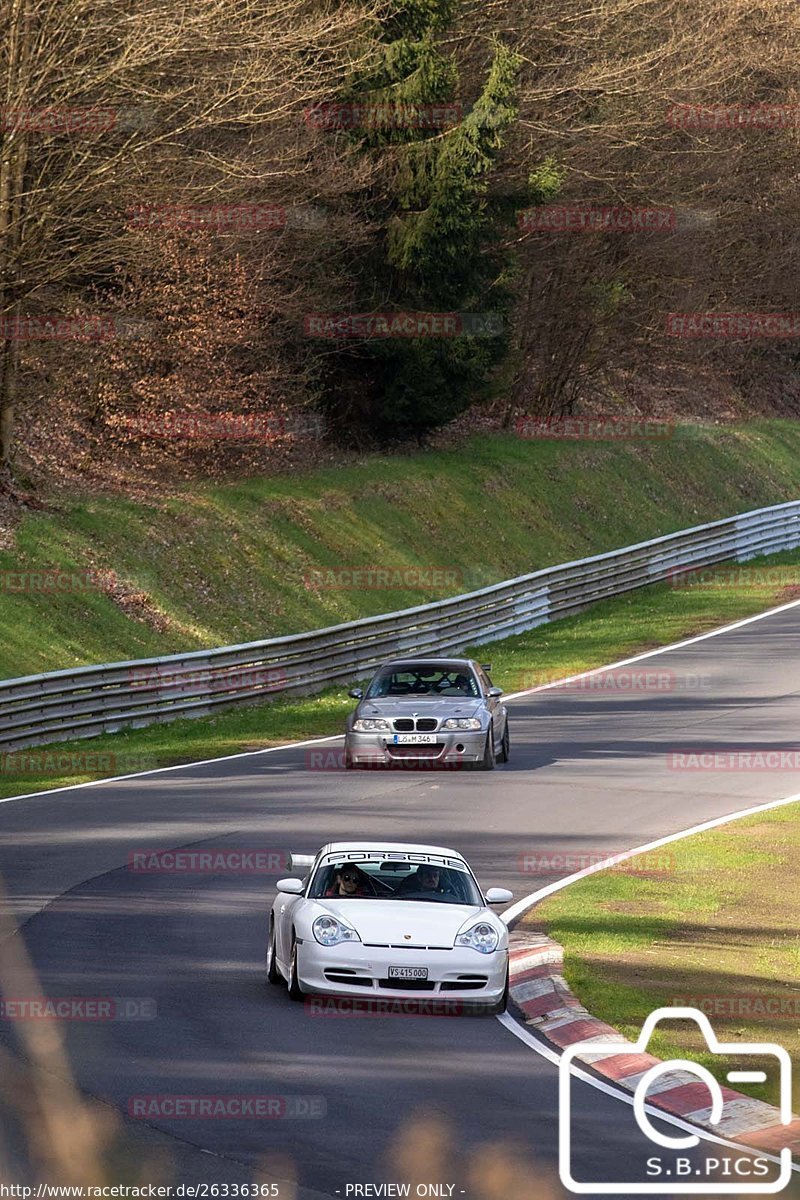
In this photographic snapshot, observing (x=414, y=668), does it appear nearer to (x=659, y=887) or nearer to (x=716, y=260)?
(x=659, y=887)

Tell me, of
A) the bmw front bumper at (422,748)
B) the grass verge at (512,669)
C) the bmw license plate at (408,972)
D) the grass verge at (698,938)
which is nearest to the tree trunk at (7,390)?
the grass verge at (512,669)

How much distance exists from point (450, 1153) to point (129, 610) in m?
25.6

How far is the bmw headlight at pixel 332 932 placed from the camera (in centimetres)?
1251

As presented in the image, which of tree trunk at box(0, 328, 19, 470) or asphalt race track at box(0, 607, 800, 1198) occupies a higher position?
tree trunk at box(0, 328, 19, 470)

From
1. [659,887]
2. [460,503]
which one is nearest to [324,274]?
[460,503]

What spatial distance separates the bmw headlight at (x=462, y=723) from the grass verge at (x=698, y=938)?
449cm

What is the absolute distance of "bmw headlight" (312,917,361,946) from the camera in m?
12.5

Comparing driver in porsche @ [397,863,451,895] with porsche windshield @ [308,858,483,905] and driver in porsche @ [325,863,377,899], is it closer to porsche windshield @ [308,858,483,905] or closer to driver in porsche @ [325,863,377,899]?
porsche windshield @ [308,858,483,905]

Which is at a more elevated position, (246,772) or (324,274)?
(324,274)

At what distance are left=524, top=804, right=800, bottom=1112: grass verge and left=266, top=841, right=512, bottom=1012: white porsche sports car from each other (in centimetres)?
85

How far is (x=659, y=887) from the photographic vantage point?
59.0 ft

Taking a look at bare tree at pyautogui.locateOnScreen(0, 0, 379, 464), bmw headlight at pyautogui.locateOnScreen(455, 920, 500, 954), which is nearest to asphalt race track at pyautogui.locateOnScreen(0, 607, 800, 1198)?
bmw headlight at pyautogui.locateOnScreen(455, 920, 500, 954)

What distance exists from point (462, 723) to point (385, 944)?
12.5 meters

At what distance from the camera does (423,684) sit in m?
26.2
